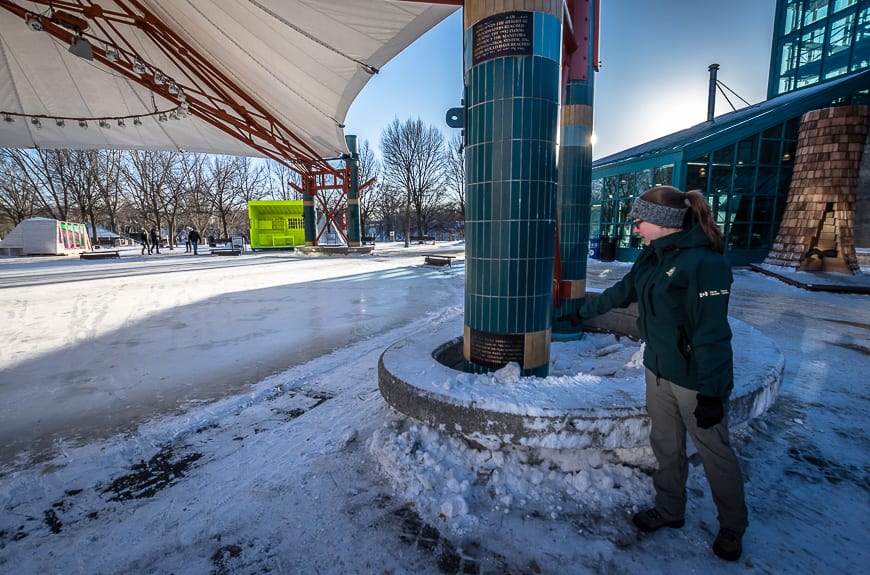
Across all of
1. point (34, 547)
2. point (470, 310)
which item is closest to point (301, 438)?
point (34, 547)

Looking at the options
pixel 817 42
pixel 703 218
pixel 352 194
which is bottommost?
pixel 703 218

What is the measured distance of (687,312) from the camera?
1.72 metres

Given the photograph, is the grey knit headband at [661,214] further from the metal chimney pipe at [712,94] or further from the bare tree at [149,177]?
the bare tree at [149,177]

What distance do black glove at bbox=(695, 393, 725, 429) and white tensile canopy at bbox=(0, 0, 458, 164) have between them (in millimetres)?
5383

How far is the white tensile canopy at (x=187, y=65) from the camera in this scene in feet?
24.3

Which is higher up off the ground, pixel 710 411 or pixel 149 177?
pixel 149 177

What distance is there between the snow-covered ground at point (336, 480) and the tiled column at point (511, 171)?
0.82 meters

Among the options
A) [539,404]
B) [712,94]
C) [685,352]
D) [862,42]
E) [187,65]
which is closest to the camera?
[685,352]

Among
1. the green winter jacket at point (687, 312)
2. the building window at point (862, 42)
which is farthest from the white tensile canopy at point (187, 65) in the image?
the building window at point (862, 42)

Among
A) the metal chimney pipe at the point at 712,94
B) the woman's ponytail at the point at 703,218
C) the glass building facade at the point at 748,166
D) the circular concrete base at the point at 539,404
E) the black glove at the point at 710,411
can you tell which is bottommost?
the circular concrete base at the point at 539,404

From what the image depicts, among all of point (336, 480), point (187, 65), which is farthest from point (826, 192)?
point (187, 65)

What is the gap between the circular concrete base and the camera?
7.35ft

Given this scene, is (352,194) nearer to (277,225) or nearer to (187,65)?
(277,225)

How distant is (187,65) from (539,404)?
12.5 metres
